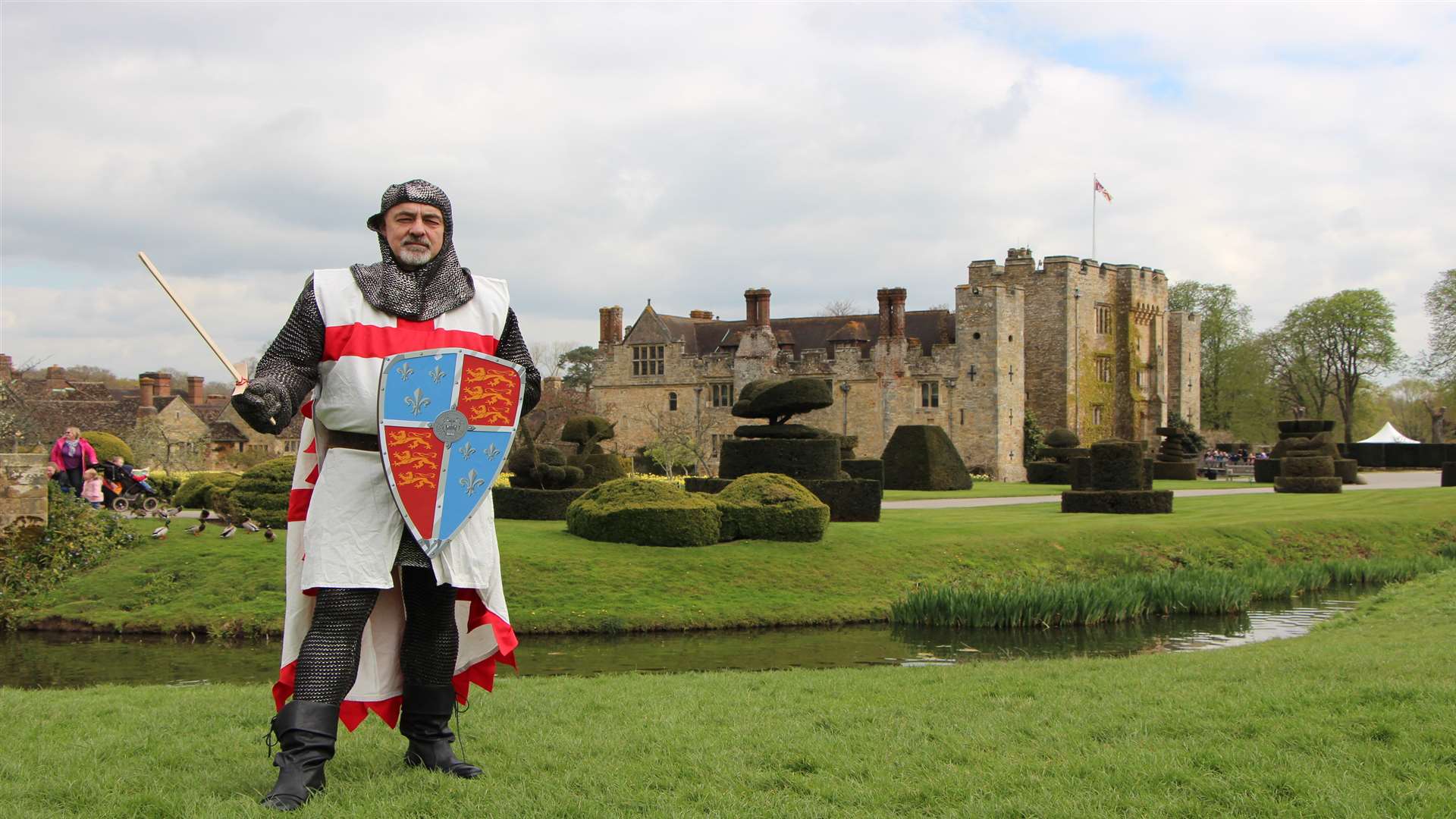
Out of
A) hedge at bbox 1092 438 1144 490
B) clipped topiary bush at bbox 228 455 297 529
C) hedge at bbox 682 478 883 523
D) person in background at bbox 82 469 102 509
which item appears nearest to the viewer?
clipped topiary bush at bbox 228 455 297 529

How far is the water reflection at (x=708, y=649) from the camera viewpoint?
34.7ft

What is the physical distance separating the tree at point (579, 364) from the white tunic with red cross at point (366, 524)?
6605 centimetres

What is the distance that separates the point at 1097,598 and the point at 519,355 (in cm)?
998

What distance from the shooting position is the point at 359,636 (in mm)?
4398

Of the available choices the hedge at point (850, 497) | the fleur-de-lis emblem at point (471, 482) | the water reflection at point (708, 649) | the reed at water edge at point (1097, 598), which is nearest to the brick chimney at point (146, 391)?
the hedge at point (850, 497)

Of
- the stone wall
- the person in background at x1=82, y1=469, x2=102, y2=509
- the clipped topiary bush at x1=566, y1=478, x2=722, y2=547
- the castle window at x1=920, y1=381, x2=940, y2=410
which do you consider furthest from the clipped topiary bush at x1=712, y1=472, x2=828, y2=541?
the castle window at x1=920, y1=381, x2=940, y2=410

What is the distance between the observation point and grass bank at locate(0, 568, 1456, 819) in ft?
13.5

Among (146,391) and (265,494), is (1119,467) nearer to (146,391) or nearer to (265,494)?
(265,494)

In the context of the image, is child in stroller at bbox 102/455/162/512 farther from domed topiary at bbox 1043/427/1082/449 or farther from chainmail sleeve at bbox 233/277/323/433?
domed topiary at bbox 1043/427/1082/449

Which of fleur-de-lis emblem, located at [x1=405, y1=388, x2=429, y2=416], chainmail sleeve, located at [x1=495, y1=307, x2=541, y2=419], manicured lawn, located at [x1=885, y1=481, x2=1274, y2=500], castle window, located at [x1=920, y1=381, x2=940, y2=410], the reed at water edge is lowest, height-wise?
the reed at water edge

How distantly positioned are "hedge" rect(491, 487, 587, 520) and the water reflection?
25.0ft

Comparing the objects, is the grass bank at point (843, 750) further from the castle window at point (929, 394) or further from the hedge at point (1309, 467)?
the castle window at point (929, 394)

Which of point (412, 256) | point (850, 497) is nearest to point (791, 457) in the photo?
point (850, 497)

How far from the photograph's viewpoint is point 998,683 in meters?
6.62
